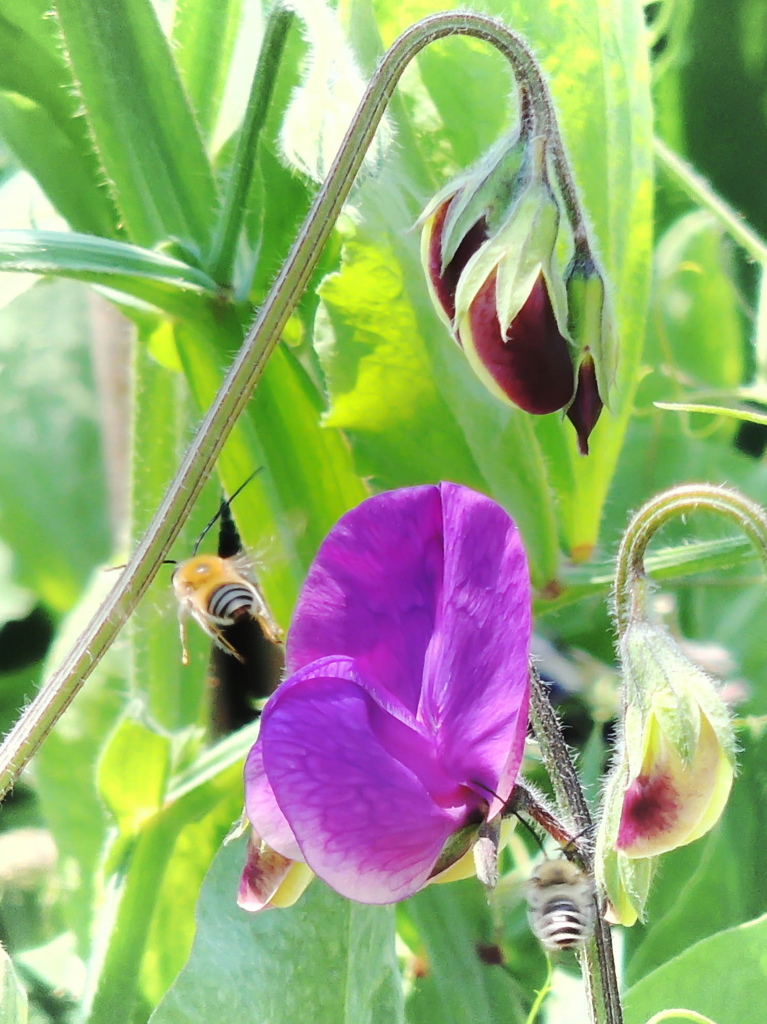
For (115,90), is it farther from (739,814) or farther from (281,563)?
(739,814)

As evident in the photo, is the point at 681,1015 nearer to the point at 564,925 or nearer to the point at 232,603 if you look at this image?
the point at 564,925

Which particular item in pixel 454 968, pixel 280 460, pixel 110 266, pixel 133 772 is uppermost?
pixel 110 266

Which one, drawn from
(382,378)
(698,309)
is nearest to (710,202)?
(698,309)

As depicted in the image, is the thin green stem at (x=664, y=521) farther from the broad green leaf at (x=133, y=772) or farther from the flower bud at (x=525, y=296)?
the broad green leaf at (x=133, y=772)

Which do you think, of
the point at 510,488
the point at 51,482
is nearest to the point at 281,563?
the point at 510,488

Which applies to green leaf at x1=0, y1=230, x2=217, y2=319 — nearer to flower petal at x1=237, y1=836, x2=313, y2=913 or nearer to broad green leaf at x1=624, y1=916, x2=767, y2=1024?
flower petal at x1=237, y1=836, x2=313, y2=913

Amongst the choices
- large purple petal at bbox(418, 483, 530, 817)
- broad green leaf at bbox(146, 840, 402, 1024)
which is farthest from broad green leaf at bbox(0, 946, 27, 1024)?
large purple petal at bbox(418, 483, 530, 817)
